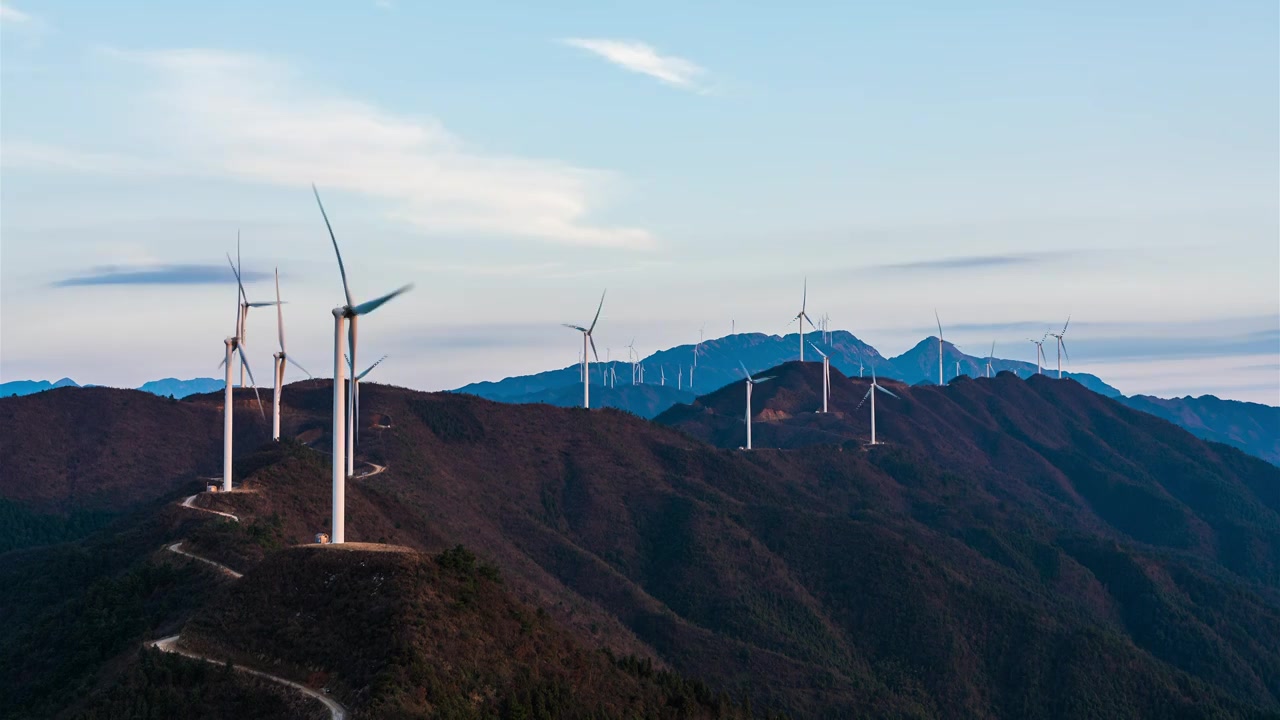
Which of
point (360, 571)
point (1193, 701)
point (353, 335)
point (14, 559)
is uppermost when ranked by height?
point (353, 335)

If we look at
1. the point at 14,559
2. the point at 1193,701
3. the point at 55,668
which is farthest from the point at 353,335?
the point at 1193,701

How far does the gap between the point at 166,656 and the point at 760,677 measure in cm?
10284

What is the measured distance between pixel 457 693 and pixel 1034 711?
135293 mm

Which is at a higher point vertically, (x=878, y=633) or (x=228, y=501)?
(x=228, y=501)

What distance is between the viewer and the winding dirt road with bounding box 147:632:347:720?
69.1 m

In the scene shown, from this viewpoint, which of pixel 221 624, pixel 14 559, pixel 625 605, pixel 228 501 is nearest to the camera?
pixel 221 624

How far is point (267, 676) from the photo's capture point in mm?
74125

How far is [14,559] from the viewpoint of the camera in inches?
5679

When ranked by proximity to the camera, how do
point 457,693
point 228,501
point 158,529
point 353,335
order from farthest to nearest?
point 228,501, point 158,529, point 353,335, point 457,693

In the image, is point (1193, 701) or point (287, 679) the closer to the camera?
point (287, 679)

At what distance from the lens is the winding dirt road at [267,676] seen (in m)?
69.1

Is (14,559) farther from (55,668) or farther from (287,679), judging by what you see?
(287,679)

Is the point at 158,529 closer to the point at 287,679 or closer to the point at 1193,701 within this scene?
the point at 287,679

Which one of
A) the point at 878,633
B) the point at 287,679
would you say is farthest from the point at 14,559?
the point at 878,633
